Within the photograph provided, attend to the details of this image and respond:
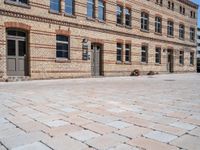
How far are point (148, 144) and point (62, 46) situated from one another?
15500 millimetres

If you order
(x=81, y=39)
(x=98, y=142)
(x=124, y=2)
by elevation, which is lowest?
(x=98, y=142)

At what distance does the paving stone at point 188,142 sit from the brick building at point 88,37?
13322 millimetres

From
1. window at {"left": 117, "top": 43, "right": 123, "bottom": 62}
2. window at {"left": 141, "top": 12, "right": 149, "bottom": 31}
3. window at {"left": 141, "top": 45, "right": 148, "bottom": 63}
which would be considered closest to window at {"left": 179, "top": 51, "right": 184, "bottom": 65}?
window at {"left": 141, "top": 45, "right": 148, "bottom": 63}

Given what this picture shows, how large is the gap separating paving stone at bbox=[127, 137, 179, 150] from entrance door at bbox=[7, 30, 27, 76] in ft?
44.2

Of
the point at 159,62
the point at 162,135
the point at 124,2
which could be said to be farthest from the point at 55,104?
the point at 159,62

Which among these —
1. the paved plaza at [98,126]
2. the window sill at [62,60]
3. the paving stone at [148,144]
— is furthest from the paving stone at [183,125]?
the window sill at [62,60]

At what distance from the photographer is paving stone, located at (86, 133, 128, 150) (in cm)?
389

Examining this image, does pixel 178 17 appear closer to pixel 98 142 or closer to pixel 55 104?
pixel 55 104

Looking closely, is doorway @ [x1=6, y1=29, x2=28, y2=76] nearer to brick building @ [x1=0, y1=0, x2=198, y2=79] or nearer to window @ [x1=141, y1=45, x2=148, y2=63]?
brick building @ [x1=0, y1=0, x2=198, y2=79]

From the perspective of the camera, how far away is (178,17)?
33219 millimetres

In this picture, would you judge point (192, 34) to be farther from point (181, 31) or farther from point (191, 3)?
point (191, 3)

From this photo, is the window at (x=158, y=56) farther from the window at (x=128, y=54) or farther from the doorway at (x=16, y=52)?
the doorway at (x=16, y=52)

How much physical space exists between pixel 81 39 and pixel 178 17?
58.7 ft

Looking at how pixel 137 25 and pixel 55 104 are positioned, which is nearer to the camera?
pixel 55 104
